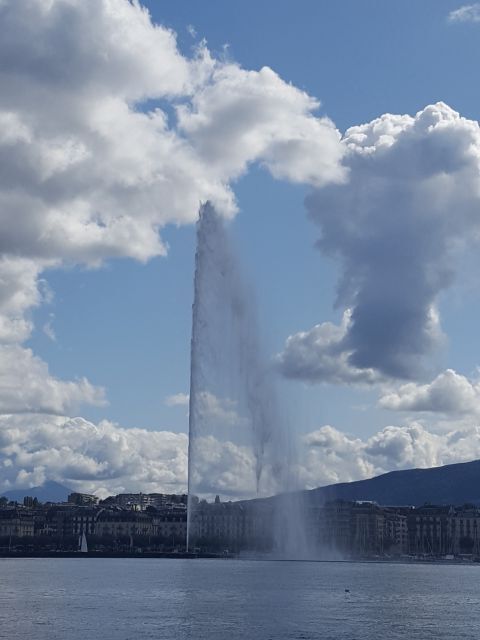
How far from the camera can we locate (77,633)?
54656 mm

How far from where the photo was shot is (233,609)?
6756 cm

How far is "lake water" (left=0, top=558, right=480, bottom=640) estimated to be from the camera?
55719mm

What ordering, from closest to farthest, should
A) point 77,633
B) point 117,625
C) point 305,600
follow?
point 77,633 → point 117,625 → point 305,600

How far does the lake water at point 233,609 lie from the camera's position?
55719 millimetres

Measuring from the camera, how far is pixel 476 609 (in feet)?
249

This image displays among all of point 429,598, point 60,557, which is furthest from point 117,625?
point 60,557

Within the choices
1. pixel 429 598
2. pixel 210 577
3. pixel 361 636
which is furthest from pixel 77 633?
pixel 210 577

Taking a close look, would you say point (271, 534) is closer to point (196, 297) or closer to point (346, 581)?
point (346, 581)

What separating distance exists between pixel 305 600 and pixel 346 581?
107 ft

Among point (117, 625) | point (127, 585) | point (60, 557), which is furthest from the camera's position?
point (60, 557)

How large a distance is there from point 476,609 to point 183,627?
86.0ft

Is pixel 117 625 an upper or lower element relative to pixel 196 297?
lower

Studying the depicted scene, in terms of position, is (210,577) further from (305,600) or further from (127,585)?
(305,600)

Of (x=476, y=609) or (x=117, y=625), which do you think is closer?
(x=117, y=625)
